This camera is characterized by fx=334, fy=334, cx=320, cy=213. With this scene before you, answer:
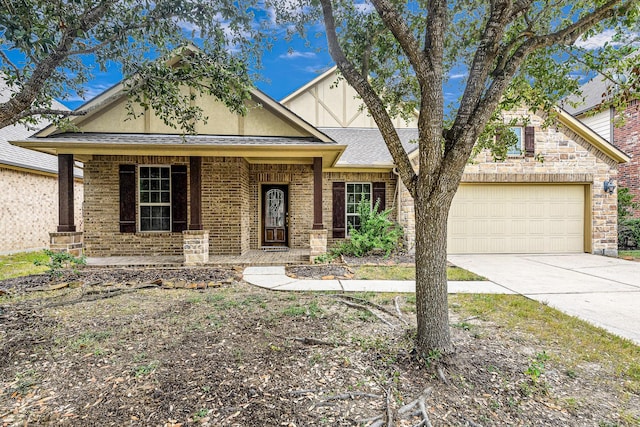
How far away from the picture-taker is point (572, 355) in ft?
11.5

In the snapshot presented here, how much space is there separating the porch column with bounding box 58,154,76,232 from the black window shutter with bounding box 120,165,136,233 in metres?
1.32

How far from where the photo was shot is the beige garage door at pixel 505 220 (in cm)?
1073

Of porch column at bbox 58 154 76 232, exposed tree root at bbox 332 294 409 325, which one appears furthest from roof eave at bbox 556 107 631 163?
porch column at bbox 58 154 76 232

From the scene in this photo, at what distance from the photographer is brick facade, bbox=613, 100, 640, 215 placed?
43.5ft

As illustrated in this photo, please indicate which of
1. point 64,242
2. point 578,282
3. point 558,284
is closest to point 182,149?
point 64,242

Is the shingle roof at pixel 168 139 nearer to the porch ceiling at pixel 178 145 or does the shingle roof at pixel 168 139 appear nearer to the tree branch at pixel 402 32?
the porch ceiling at pixel 178 145

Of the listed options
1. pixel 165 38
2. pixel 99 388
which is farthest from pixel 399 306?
pixel 165 38

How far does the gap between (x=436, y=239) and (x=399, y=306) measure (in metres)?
2.18

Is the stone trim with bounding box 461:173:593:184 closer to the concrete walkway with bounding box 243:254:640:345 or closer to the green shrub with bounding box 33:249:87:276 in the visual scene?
the concrete walkway with bounding box 243:254:640:345

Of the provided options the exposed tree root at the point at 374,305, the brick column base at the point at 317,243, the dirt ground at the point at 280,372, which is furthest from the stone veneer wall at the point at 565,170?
the dirt ground at the point at 280,372

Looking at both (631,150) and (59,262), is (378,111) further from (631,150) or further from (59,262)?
(631,150)

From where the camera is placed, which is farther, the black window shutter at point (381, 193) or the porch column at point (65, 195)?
the black window shutter at point (381, 193)

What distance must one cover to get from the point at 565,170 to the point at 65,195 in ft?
46.8

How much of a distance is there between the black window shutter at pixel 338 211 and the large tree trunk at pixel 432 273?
26.2ft
